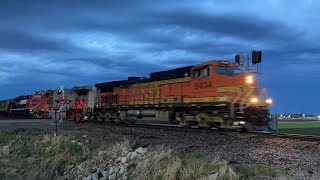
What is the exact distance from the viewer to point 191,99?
22219 millimetres

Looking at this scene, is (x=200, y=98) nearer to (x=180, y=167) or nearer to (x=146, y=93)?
(x=146, y=93)

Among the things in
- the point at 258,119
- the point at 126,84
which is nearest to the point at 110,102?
the point at 126,84

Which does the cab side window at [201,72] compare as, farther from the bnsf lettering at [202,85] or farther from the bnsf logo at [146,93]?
the bnsf logo at [146,93]

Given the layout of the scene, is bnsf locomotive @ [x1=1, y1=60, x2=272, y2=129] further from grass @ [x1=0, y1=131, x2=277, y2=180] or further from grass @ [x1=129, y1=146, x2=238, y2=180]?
grass @ [x1=129, y1=146, x2=238, y2=180]

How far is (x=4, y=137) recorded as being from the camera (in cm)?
1906

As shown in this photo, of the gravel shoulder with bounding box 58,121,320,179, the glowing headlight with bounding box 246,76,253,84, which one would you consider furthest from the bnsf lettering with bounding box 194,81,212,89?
the gravel shoulder with bounding box 58,121,320,179

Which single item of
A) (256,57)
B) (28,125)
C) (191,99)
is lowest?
(28,125)

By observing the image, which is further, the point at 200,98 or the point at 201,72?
the point at 201,72

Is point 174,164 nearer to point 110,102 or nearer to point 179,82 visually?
point 179,82

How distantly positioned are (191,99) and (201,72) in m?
1.70

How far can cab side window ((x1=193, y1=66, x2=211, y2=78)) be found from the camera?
21234 mm

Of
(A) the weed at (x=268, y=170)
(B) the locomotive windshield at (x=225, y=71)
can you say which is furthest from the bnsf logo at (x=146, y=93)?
(A) the weed at (x=268, y=170)

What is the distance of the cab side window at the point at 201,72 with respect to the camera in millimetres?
21234

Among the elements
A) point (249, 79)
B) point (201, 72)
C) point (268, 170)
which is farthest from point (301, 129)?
point (268, 170)
